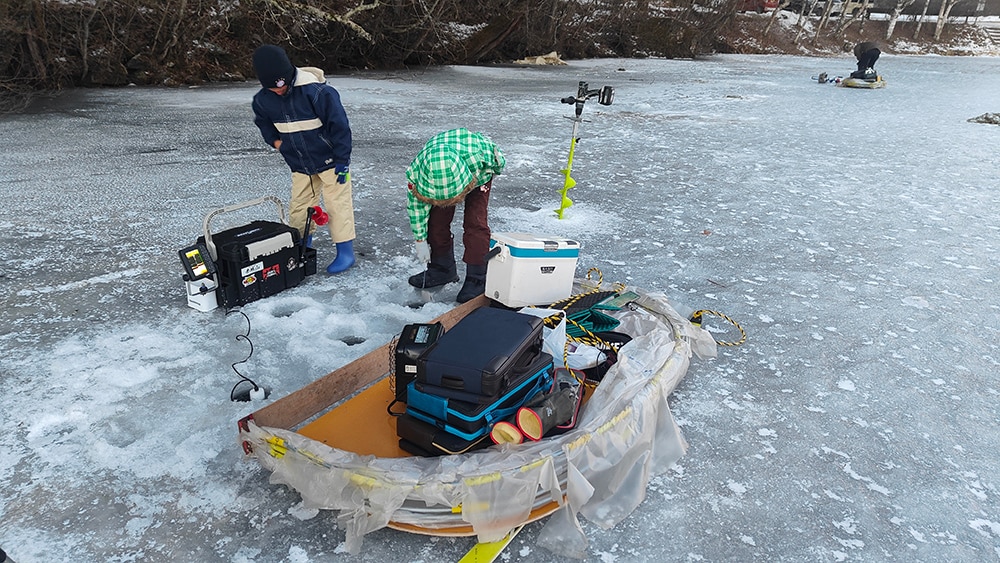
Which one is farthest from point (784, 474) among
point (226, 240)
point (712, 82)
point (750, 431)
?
point (712, 82)

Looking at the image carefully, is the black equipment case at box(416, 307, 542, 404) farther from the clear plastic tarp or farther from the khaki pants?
the khaki pants

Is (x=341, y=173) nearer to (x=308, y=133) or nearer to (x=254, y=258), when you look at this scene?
(x=308, y=133)

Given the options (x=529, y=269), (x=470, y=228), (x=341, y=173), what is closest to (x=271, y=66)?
(x=341, y=173)

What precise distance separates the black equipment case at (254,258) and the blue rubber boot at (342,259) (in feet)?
0.71

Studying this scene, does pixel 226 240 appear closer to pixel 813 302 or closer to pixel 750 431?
pixel 750 431

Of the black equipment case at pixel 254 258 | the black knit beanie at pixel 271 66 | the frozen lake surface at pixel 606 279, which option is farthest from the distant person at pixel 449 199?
the black knit beanie at pixel 271 66

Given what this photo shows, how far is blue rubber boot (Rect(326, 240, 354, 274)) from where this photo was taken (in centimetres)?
358

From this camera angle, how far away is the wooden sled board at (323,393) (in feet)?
6.89

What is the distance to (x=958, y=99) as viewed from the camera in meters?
12.5

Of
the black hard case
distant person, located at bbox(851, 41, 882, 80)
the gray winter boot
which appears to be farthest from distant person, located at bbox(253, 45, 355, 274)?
distant person, located at bbox(851, 41, 882, 80)

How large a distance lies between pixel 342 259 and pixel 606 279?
1.62 meters

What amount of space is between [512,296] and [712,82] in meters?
13.0

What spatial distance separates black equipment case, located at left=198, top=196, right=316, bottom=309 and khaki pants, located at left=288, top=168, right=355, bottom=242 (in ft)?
0.84

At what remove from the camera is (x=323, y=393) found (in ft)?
7.55
